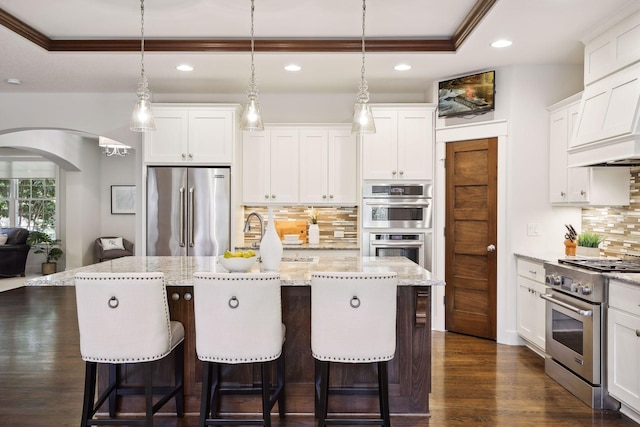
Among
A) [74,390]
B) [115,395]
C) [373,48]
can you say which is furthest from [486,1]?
[74,390]

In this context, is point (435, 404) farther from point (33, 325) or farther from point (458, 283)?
point (33, 325)

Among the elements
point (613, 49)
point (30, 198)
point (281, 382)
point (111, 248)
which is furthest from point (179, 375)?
point (30, 198)

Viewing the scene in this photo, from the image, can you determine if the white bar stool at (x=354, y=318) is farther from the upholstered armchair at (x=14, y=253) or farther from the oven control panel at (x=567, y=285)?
the upholstered armchair at (x=14, y=253)

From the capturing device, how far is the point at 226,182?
17.7 ft

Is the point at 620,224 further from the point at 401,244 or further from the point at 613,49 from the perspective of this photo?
the point at 401,244

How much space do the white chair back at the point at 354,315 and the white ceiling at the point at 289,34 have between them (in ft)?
7.11

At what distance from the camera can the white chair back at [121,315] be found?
254cm

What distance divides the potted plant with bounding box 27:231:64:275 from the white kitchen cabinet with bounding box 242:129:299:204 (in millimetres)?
6310

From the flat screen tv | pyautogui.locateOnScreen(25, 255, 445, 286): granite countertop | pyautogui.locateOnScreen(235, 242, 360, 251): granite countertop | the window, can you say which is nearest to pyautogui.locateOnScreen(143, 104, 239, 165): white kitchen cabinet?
pyautogui.locateOnScreen(235, 242, 360, 251): granite countertop

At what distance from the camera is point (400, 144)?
5.41 metres

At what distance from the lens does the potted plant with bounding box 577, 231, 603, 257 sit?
13.5 feet

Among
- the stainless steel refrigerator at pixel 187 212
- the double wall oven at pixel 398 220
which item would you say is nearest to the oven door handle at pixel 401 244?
the double wall oven at pixel 398 220

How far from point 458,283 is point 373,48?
258cm

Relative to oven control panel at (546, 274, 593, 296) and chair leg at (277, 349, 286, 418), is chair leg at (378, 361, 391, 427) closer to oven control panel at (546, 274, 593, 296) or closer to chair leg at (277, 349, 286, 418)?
chair leg at (277, 349, 286, 418)
